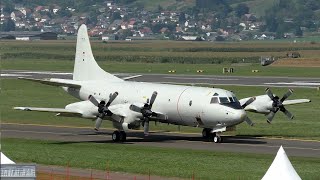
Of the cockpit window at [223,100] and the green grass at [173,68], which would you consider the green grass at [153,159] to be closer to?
the cockpit window at [223,100]

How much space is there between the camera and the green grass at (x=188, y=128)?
80125 mm

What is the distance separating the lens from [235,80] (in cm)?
13400

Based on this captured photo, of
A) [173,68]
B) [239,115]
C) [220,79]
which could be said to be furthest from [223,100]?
[173,68]

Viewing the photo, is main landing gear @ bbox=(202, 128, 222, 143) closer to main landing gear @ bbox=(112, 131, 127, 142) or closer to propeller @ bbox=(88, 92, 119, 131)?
main landing gear @ bbox=(112, 131, 127, 142)

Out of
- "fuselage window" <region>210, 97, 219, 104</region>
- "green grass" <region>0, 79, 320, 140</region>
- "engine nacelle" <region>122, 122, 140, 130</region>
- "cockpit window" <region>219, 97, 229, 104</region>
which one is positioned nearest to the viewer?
"cockpit window" <region>219, 97, 229, 104</region>

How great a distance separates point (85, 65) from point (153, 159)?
19.5m

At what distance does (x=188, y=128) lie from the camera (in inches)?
3255

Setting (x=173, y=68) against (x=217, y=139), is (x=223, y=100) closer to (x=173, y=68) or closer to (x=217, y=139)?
(x=217, y=139)

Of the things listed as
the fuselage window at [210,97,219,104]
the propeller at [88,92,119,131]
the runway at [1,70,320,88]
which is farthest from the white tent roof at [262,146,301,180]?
the runway at [1,70,320,88]

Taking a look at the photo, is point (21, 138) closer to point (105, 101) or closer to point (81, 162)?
point (105, 101)

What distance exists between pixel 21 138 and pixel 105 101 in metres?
6.47

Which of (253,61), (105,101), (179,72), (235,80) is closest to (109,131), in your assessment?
(105,101)

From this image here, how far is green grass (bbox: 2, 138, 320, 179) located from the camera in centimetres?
5744

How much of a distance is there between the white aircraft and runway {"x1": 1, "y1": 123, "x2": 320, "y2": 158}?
53.1 inches
